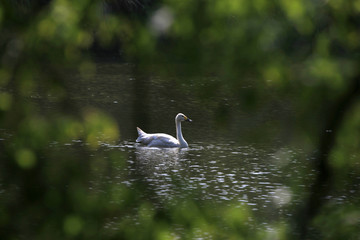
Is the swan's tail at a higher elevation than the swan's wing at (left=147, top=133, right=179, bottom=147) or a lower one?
higher

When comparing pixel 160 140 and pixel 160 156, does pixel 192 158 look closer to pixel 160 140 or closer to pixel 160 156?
pixel 160 156

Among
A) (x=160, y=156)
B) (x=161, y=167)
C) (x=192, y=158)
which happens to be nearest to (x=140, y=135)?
(x=160, y=156)

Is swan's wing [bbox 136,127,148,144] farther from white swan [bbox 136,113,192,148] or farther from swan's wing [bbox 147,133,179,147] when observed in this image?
swan's wing [bbox 147,133,179,147]

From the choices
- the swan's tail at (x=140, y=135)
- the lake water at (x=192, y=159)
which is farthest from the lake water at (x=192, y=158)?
the swan's tail at (x=140, y=135)

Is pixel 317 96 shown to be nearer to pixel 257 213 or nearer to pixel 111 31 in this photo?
pixel 111 31

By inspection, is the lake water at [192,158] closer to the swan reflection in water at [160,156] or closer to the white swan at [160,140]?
the swan reflection in water at [160,156]

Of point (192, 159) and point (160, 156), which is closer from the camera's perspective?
point (192, 159)

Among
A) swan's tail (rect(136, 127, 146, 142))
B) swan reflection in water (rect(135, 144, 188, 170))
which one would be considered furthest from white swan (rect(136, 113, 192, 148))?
swan reflection in water (rect(135, 144, 188, 170))

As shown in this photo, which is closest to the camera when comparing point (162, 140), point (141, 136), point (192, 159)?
point (192, 159)

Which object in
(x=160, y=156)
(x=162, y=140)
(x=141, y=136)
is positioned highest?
(x=141, y=136)

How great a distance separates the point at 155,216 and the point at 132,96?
19.1 m

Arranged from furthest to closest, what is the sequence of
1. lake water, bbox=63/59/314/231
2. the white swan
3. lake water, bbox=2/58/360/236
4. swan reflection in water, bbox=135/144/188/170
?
the white swan, swan reflection in water, bbox=135/144/188/170, lake water, bbox=63/59/314/231, lake water, bbox=2/58/360/236

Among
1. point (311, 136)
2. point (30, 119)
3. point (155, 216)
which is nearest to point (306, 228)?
point (311, 136)

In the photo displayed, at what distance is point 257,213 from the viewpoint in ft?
34.0
